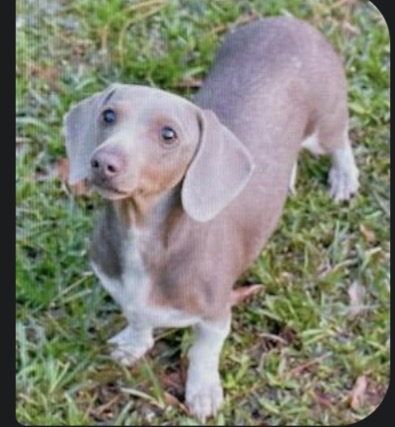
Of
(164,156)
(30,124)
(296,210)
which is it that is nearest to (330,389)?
(296,210)

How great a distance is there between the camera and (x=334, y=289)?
4727 millimetres

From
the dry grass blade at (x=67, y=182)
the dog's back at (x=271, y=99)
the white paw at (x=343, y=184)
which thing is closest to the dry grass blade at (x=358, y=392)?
the dog's back at (x=271, y=99)

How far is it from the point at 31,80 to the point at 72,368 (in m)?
1.31

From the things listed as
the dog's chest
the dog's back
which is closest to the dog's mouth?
the dog's chest

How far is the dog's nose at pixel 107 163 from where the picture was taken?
11.6 feet

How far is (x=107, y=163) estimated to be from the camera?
3520 mm

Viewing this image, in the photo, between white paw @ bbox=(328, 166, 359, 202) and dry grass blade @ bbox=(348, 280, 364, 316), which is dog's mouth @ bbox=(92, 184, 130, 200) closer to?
dry grass blade @ bbox=(348, 280, 364, 316)

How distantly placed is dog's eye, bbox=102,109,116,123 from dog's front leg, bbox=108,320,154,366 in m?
0.93

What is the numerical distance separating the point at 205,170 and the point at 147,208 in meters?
0.22

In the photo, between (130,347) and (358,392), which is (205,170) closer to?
(130,347)

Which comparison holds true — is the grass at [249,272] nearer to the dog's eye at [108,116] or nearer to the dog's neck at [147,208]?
the dog's neck at [147,208]

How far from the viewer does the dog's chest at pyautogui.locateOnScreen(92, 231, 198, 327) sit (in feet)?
13.2

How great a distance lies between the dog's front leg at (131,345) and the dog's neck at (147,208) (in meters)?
0.58

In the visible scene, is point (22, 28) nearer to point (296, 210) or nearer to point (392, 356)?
point (296, 210)
